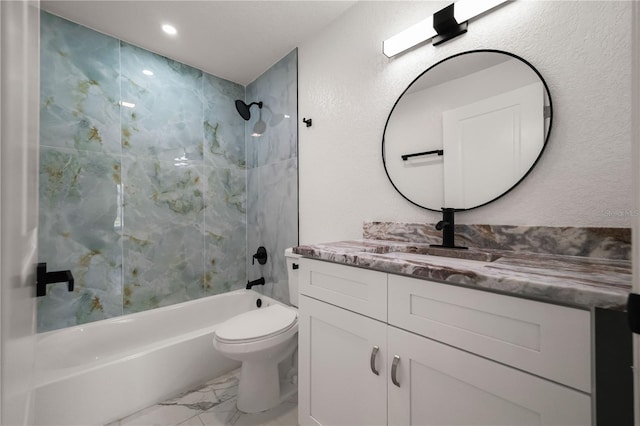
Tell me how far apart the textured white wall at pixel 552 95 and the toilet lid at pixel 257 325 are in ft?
1.94

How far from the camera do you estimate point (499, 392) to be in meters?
0.66

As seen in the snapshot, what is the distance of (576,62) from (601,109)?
0.20 meters

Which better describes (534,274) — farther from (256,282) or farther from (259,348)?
(256,282)

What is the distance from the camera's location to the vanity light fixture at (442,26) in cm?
110

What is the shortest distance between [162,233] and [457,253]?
2.14 meters

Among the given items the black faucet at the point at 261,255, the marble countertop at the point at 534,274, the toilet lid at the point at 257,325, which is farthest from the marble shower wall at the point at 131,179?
the marble countertop at the point at 534,274

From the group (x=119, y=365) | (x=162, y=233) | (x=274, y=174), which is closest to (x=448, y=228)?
(x=274, y=174)

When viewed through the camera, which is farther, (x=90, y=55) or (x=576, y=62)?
(x=90, y=55)

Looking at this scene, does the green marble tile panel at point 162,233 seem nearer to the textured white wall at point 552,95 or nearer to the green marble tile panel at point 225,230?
the green marble tile panel at point 225,230

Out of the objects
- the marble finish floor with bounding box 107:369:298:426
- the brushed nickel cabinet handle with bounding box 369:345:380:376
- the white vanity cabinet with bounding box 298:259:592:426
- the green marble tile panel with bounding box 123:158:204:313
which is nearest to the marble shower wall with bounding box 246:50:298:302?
the green marble tile panel with bounding box 123:158:204:313

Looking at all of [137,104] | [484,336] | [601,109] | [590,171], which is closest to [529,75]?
[601,109]

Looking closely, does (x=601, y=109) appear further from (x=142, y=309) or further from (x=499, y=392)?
(x=142, y=309)

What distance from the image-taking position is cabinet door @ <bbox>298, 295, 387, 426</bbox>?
3.02 ft

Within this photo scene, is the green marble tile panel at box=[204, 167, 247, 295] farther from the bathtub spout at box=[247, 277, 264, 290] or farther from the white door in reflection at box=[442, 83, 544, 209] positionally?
the white door in reflection at box=[442, 83, 544, 209]
